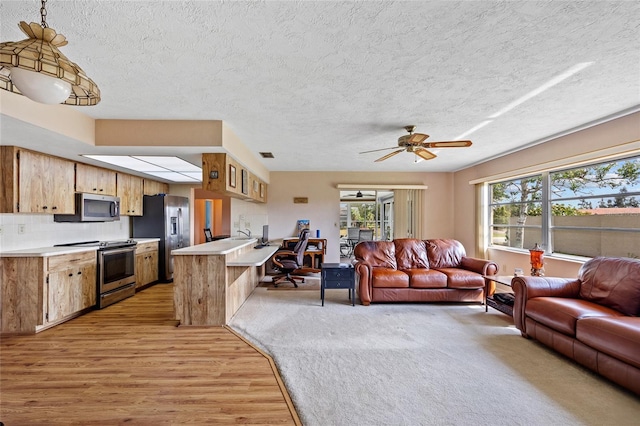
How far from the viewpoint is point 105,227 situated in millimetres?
4863

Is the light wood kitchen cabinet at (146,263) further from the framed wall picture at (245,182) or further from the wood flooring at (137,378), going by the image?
the framed wall picture at (245,182)

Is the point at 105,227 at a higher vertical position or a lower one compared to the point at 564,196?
lower

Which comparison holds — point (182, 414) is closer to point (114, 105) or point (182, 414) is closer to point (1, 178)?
point (114, 105)

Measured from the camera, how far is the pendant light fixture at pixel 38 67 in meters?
1.18

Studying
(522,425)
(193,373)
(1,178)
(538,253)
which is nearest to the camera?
(522,425)

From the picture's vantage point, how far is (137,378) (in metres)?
2.23

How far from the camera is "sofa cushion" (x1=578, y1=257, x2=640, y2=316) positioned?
8.30 feet

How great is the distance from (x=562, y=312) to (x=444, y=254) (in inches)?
86.6

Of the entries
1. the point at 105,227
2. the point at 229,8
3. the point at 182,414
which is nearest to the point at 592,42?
the point at 229,8

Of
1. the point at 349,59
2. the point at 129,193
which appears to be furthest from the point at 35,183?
the point at 349,59

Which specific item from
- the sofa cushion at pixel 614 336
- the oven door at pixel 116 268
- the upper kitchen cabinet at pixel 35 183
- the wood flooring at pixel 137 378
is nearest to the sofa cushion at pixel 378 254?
the wood flooring at pixel 137 378

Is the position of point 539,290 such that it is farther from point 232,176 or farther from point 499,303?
point 232,176

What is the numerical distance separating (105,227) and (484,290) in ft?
20.5

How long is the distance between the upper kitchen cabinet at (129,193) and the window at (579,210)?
6952 millimetres
